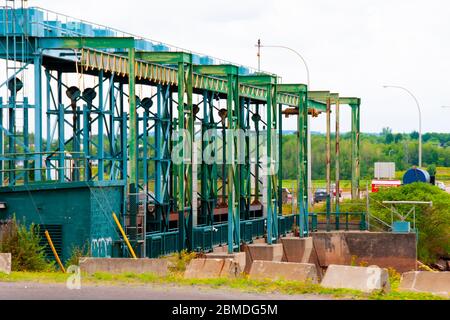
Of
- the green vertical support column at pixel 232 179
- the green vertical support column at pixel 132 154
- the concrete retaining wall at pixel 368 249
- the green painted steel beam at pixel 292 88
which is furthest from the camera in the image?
the green painted steel beam at pixel 292 88

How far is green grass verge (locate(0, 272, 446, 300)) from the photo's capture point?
2044 centimetres

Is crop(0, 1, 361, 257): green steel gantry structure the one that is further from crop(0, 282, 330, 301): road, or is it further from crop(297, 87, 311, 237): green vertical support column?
crop(0, 282, 330, 301): road

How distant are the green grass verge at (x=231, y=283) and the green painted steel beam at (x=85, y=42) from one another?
15511 mm

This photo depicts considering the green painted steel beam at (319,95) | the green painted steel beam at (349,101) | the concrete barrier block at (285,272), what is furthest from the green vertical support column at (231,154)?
the green painted steel beam at (349,101)

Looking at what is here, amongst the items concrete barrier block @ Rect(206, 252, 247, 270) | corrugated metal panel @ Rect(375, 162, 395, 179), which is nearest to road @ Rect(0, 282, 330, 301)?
concrete barrier block @ Rect(206, 252, 247, 270)

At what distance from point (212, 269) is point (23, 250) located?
266 inches

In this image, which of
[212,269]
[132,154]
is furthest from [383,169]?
[212,269]

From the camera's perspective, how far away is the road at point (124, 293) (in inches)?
770

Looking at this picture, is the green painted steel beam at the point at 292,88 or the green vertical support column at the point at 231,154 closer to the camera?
the green vertical support column at the point at 231,154

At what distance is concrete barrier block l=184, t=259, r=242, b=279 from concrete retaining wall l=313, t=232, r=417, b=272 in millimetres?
36298

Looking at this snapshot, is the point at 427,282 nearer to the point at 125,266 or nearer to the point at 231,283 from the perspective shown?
the point at 231,283

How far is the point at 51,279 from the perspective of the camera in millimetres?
23188

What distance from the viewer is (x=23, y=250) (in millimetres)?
28766

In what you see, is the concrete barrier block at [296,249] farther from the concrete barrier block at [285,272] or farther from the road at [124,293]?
the road at [124,293]
